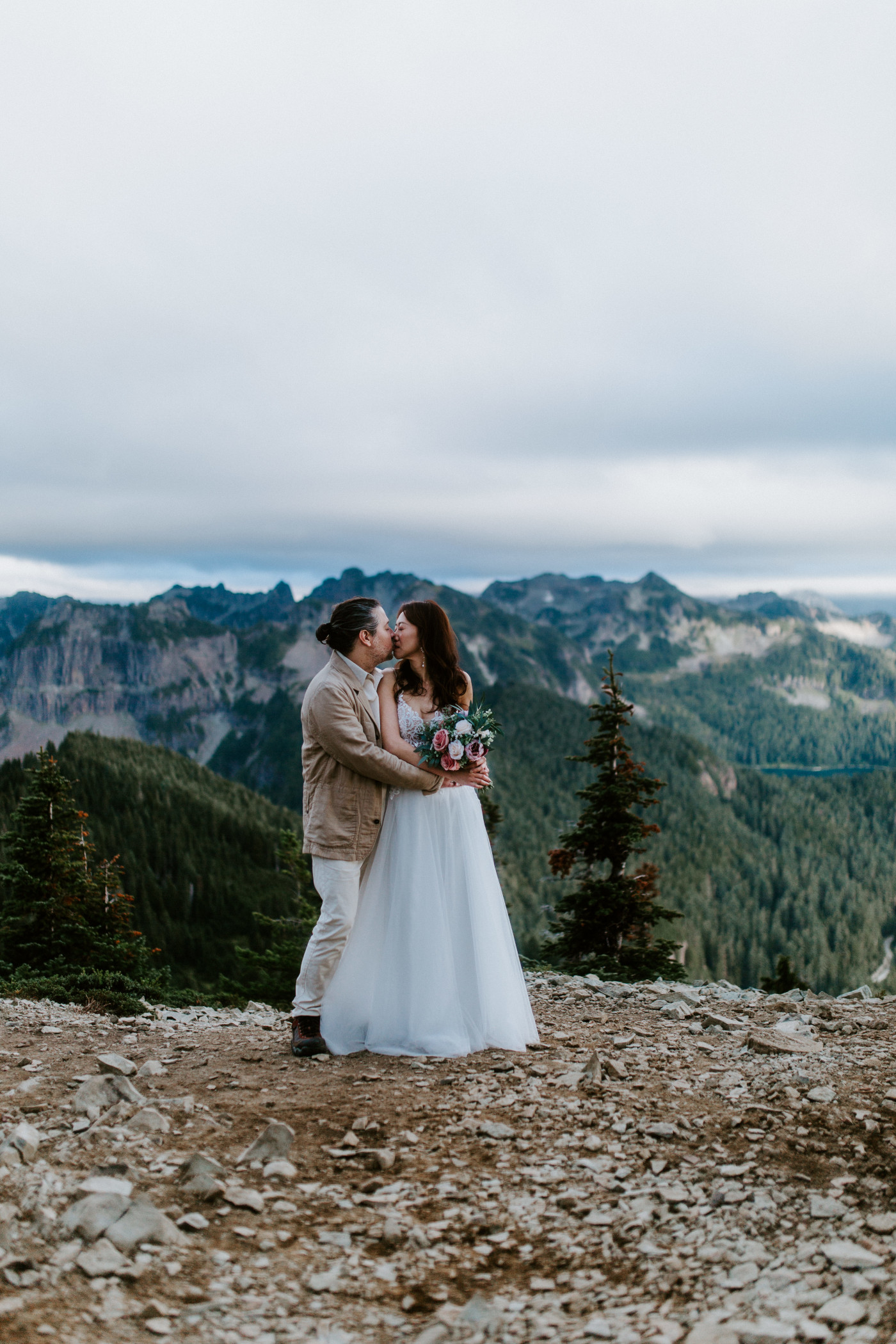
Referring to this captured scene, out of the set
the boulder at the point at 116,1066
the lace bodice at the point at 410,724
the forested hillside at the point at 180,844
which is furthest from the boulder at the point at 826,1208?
the forested hillside at the point at 180,844

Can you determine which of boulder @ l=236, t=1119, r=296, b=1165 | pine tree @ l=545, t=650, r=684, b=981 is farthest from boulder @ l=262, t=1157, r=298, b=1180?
pine tree @ l=545, t=650, r=684, b=981

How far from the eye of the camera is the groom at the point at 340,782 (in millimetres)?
8680

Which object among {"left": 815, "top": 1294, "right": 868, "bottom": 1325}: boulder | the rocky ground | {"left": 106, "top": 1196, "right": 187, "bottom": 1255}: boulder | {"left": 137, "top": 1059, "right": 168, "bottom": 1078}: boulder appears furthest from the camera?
{"left": 137, "top": 1059, "right": 168, "bottom": 1078}: boulder

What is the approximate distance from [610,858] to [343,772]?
16781 millimetres

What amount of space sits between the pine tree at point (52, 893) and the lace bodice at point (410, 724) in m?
17.7

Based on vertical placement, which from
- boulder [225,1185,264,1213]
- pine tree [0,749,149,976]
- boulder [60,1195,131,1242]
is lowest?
pine tree [0,749,149,976]

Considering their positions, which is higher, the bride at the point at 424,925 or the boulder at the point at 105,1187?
the bride at the point at 424,925

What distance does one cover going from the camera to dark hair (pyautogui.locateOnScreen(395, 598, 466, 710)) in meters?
8.99

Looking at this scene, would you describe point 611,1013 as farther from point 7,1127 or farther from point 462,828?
point 7,1127

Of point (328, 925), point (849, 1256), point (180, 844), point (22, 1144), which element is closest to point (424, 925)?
point (328, 925)

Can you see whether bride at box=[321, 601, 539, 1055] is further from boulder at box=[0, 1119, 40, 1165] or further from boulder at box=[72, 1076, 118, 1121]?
boulder at box=[0, 1119, 40, 1165]

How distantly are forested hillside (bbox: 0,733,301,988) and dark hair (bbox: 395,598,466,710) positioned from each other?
82613 millimetres

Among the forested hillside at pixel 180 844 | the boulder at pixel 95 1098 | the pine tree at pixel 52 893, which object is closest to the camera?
the boulder at pixel 95 1098

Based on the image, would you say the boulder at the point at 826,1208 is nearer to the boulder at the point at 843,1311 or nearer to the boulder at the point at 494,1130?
→ the boulder at the point at 843,1311
